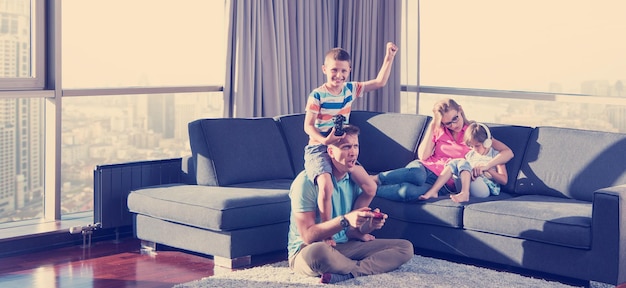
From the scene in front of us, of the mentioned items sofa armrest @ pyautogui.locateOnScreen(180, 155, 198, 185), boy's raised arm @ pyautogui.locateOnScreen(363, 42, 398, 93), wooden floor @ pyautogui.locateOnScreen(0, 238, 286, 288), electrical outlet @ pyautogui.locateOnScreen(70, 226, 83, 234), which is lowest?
wooden floor @ pyautogui.locateOnScreen(0, 238, 286, 288)

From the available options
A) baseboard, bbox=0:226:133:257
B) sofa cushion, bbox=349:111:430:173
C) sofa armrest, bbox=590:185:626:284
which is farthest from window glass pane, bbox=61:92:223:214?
sofa armrest, bbox=590:185:626:284

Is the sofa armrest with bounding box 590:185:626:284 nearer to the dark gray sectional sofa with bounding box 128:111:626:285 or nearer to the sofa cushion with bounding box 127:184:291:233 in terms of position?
the dark gray sectional sofa with bounding box 128:111:626:285

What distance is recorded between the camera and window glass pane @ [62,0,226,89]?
A: 5.79m

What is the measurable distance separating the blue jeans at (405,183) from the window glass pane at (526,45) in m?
1.51

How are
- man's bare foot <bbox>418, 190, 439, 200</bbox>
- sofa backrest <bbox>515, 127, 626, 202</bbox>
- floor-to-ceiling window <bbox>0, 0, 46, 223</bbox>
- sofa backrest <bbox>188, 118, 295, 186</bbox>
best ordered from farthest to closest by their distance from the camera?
sofa backrest <bbox>188, 118, 295, 186</bbox> → floor-to-ceiling window <bbox>0, 0, 46, 223</bbox> → man's bare foot <bbox>418, 190, 439, 200</bbox> → sofa backrest <bbox>515, 127, 626, 202</bbox>

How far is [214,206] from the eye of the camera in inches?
195

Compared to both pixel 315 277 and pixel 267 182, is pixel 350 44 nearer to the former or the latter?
pixel 267 182

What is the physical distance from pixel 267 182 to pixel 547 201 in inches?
66.0

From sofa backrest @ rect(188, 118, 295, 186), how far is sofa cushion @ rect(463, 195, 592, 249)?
1382 millimetres

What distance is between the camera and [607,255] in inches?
174

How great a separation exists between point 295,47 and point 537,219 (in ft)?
9.14

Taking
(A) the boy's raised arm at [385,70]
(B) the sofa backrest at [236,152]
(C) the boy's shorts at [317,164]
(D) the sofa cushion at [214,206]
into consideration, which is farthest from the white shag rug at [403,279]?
(A) the boy's raised arm at [385,70]

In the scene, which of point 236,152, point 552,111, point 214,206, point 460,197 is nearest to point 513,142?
point 460,197

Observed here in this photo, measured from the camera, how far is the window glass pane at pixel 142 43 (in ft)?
19.0
